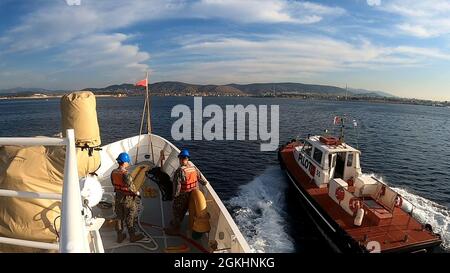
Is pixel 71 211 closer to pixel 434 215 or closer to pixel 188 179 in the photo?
pixel 188 179

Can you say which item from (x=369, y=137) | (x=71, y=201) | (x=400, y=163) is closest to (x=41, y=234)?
(x=71, y=201)

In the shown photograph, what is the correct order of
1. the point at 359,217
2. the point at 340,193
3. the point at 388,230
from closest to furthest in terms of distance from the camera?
the point at 388,230 → the point at 359,217 → the point at 340,193

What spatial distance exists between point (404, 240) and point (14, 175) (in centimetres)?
1240

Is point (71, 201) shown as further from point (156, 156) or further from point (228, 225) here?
point (156, 156)

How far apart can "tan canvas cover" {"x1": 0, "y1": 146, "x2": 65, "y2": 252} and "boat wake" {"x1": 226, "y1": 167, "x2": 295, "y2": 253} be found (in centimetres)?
1062

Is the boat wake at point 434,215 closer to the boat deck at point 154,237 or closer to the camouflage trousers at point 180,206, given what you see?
the boat deck at point 154,237

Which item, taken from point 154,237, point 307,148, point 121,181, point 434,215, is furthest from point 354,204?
point 121,181

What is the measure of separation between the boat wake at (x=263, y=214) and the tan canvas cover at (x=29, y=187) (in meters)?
10.6

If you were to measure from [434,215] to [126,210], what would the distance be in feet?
56.8

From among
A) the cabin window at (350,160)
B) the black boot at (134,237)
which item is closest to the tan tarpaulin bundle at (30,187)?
the black boot at (134,237)

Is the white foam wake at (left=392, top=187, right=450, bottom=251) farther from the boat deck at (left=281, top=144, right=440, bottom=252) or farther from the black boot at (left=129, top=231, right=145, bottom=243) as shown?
the black boot at (left=129, top=231, right=145, bottom=243)

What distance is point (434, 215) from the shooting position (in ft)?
56.6

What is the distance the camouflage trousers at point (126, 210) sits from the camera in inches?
290

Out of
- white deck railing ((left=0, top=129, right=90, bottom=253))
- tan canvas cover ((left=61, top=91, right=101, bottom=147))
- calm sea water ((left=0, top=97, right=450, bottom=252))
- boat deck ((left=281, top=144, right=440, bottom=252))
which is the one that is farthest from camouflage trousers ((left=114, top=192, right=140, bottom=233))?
boat deck ((left=281, top=144, right=440, bottom=252))
